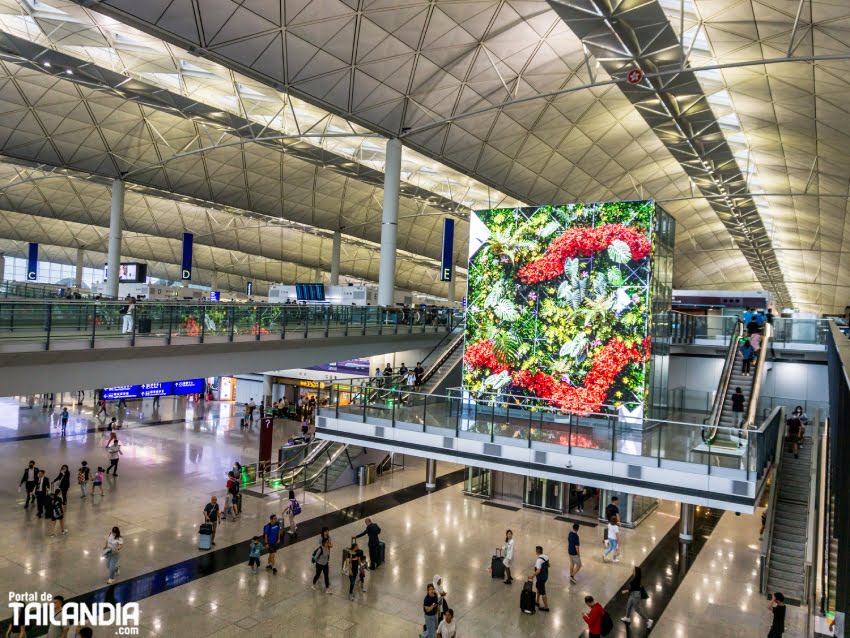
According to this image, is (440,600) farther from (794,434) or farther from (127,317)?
(794,434)

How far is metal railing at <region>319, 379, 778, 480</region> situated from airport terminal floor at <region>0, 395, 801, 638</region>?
11.4ft

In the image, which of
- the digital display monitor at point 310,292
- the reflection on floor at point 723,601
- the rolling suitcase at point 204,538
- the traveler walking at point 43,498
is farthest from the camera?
the digital display monitor at point 310,292

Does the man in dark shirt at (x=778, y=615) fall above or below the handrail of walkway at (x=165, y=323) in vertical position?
below

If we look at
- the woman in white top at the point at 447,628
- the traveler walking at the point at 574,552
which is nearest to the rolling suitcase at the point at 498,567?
→ the traveler walking at the point at 574,552

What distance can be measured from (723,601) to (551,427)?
223 inches

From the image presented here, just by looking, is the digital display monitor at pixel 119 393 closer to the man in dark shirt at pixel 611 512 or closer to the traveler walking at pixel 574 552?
the man in dark shirt at pixel 611 512

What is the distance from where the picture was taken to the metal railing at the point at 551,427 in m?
12.9

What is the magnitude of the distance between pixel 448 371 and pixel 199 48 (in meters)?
14.9

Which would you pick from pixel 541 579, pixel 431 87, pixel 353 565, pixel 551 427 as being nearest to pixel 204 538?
pixel 353 565

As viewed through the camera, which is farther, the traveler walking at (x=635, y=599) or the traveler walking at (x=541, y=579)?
the traveler walking at (x=541, y=579)

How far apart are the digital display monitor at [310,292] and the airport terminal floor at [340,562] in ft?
51.2

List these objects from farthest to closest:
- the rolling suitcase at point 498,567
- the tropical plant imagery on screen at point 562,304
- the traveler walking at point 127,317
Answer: the tropical plant imagery on screen at point 562,304 < the traveler walking at point 127,317 < the rolling suitcase at point 498,567

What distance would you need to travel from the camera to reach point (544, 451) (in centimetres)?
1475

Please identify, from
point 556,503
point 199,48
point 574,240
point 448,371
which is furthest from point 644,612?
point 199,48
